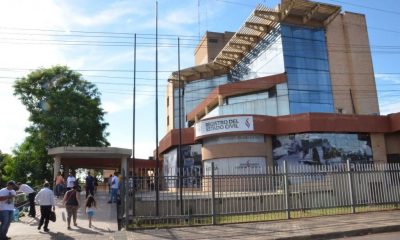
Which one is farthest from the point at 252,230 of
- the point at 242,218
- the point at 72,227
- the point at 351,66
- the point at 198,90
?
the point at 198,90

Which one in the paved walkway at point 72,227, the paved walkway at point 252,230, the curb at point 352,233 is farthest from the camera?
the paved walkway at point 72,227

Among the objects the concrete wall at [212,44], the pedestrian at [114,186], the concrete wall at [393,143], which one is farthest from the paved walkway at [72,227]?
the concrete wall at [212,44]

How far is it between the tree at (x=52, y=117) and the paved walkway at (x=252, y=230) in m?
23.7

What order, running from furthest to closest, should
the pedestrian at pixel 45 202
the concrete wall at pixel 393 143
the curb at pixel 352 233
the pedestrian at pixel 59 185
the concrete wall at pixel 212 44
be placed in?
the concrete wall at pixel 212 44 < the concrete wall at pixel 393 143 < the pedestrian at pixel 59 185 < the pedestrian at pixel 45 202 < the curb at pixel 352 233

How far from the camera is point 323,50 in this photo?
4200 cm

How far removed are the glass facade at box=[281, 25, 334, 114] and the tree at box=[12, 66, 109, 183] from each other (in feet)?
63.6

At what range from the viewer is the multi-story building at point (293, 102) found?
3219cm

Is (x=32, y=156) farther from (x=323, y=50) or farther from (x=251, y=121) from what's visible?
(x=323, y=50)

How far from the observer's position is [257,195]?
14703mm

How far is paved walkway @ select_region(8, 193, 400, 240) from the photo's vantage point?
11602 mm

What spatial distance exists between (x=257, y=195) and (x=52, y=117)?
1095 inches

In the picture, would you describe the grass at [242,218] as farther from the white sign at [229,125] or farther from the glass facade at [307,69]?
the glass facade at [307,69]

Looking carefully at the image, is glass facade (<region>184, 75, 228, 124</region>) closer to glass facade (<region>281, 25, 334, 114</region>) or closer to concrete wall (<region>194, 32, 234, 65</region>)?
concrete wall (<region>194, 32, 234, 65</region>)

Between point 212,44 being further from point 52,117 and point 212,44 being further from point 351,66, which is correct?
point 52,117
